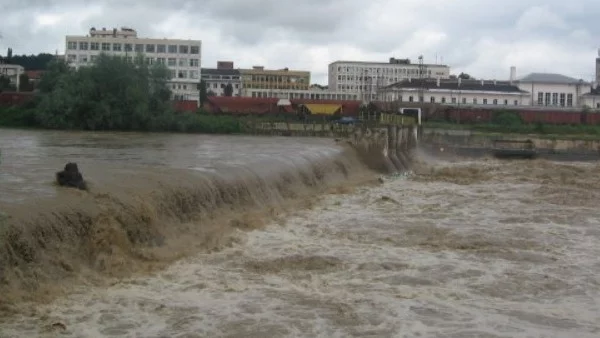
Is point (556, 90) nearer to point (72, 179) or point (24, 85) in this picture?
point (24, 85)

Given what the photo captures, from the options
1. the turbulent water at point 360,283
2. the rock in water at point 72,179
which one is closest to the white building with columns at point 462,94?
the turbulent water at point 360,283

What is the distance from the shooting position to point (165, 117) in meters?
63.4

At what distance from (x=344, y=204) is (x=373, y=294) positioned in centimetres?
1278

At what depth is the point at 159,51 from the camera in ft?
419

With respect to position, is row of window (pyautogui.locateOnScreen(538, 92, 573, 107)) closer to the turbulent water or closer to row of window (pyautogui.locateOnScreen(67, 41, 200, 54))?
row of window (pyautogui.locateOnScreen(67, 41, 200, 54))

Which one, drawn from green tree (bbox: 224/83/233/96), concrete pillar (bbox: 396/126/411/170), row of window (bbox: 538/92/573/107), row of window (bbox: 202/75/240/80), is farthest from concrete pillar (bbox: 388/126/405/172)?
row of window (bbox: 202/75/240/80)

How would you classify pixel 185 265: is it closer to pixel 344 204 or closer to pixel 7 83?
pixel 344 204

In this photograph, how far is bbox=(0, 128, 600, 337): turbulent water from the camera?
1002 cm

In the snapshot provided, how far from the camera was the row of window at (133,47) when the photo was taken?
127 m

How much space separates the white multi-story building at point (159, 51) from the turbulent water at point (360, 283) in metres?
105

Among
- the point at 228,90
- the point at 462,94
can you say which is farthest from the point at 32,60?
the point at 462,94

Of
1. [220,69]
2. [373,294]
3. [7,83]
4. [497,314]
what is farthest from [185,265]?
[220,69]

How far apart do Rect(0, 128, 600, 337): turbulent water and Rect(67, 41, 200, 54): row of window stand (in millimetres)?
107074

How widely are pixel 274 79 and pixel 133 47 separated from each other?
129 feet
